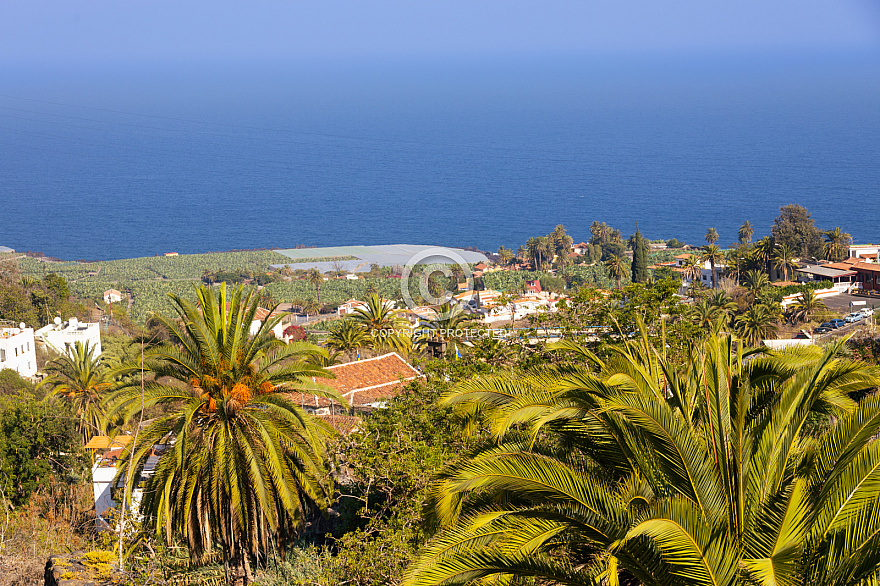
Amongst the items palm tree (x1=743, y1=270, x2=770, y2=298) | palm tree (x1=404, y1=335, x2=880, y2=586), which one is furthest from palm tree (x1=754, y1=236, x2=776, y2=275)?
palm tree (x1=404, y1=335, x2=880, y2=586)

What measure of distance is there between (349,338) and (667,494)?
27.7m

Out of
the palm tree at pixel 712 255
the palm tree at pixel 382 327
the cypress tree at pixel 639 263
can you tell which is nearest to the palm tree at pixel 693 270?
the palm tree at pixel 712 255

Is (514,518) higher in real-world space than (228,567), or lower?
higher

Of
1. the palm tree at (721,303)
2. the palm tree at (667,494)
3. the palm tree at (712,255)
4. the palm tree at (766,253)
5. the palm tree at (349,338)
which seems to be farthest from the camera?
the palm tree at (766,253)

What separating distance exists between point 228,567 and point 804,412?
8.57 meters

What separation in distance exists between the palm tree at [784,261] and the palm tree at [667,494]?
2707 inches

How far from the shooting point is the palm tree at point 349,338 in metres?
33.2

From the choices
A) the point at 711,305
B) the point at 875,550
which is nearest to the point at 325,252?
the point at 711,305

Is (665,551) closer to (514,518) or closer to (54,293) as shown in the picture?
(514,518)

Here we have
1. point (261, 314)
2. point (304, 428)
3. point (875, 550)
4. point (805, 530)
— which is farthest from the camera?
point (261, 314)

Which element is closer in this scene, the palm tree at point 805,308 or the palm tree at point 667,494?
the palm tree at point 667,494

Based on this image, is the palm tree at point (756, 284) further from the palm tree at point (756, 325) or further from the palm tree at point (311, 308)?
the palm tree at point (311, 308)

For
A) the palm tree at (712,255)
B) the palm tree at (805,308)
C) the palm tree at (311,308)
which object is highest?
the palm tree at (712,255)

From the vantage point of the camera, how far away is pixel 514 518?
6109 millimetres
